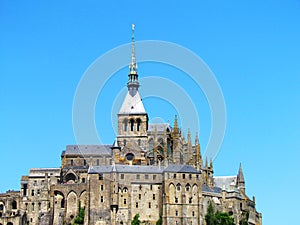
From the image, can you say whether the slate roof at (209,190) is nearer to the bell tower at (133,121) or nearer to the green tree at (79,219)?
the bell tower at (133,121)

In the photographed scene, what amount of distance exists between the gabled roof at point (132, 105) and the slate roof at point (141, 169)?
1954 centimetres

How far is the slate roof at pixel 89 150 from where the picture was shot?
140750 millimetres

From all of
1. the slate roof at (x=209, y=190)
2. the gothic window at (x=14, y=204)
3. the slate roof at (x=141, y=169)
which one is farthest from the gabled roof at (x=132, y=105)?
the gothic window at (x=14, y=204)

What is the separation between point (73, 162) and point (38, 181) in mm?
8040

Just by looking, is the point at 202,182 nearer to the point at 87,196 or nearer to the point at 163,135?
the point at 163,135

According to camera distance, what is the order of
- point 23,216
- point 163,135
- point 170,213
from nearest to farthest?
1. point 170,213
2. point 23,216
3. point 163,135

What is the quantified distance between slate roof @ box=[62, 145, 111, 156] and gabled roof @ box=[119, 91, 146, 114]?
30.1ft

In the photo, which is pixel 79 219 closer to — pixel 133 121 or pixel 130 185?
pixel 130 185

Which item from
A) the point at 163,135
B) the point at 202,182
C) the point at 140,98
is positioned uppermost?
the point at 140,98

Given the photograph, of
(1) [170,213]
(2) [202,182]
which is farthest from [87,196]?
(2) [202,182]

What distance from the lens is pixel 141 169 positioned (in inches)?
5049

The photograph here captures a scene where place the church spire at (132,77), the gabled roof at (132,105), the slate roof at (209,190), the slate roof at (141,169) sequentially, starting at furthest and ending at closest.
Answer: the church spire at (132,77) → the gabled roof at (132,105) → the slate roof at (209,190) → the slate roof at (141,169)

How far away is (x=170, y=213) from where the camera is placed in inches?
4838

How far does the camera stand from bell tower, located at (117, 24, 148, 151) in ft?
468
